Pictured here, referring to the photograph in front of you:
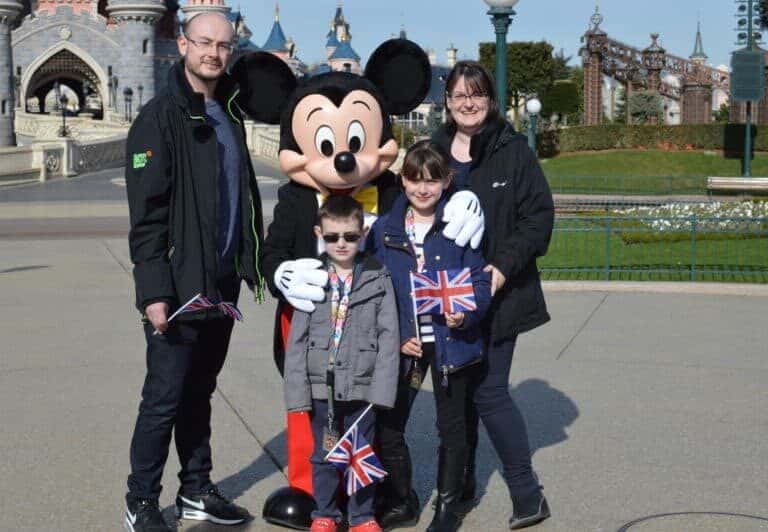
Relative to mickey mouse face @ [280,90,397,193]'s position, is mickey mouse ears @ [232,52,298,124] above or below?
above

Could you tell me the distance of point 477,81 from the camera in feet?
15.8

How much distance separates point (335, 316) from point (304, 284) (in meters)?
0.17

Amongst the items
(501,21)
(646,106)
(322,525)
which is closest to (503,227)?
(322,525)

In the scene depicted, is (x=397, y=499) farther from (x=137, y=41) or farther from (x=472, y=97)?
(x=137, y=41)

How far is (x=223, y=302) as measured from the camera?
4.70m

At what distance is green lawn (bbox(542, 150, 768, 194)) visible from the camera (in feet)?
119

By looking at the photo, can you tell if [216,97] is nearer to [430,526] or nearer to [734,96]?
[430,526]

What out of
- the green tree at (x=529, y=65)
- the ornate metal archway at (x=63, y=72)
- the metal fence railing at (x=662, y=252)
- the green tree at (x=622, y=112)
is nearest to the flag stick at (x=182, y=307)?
the metal fence railing at (x=662, y=252)

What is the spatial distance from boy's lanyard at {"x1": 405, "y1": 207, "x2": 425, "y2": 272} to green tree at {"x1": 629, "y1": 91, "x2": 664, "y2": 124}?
161 feet

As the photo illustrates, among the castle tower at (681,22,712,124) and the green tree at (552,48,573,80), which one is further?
the green tree at (552,48,573,80)

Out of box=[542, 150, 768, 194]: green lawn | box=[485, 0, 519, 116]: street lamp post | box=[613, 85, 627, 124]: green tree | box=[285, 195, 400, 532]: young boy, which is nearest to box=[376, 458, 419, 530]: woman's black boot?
box=[285, 195, 400, 532]: young boy

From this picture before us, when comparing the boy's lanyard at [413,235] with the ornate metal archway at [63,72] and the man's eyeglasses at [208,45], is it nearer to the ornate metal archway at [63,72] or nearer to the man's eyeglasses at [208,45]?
the man's eyeglasses at [208,45]

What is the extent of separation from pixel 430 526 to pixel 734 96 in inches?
1471

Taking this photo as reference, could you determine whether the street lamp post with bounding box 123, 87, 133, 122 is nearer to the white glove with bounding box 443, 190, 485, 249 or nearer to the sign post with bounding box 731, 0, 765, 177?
the sign post with bounding box 731, 0, 765, 177
